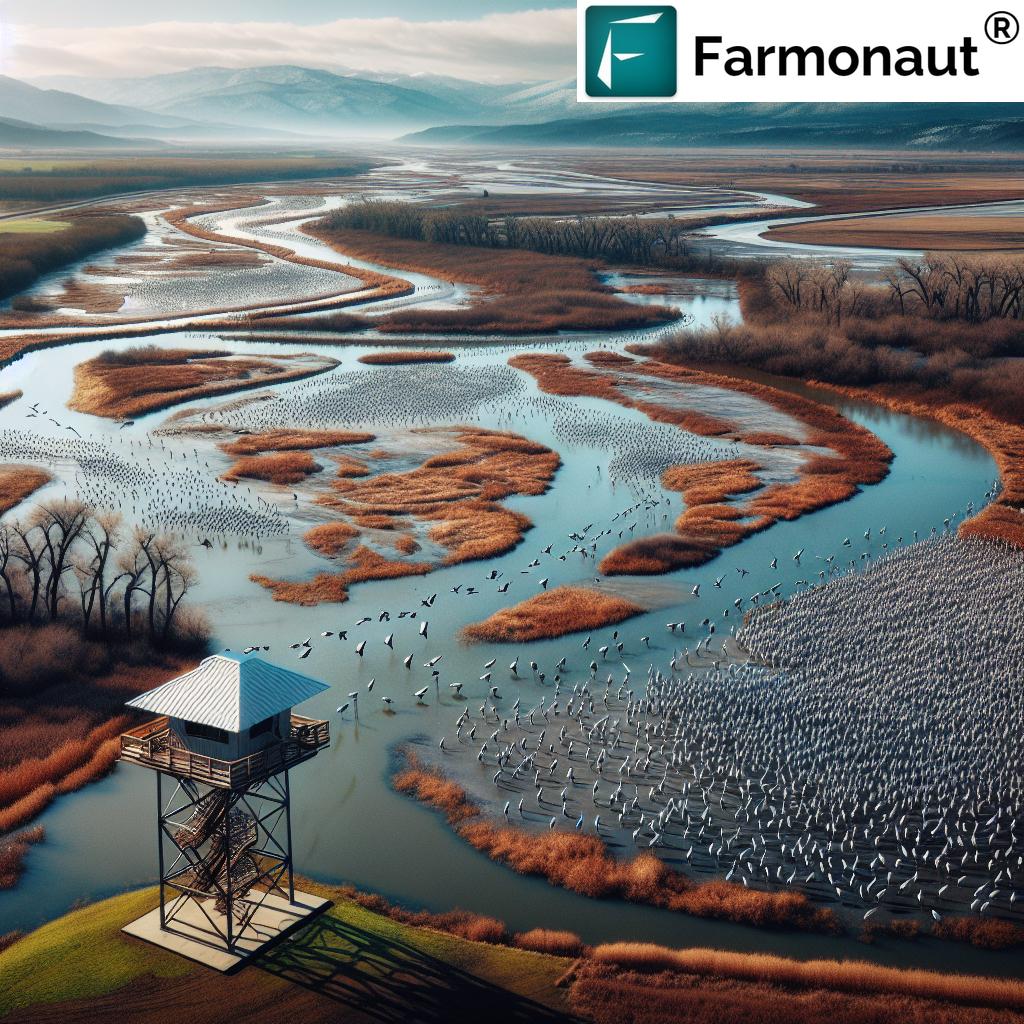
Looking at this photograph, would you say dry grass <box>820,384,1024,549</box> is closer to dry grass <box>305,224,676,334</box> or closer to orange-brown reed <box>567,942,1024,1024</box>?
dry grass <box>305,224,676,334</box>

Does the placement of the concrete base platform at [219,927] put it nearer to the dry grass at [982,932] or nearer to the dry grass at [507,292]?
the dry grass at [982,932]

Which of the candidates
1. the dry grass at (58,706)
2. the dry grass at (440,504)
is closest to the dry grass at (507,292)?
the dry grass at (440,504)

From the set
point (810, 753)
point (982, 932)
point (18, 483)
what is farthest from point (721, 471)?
point (982, 932)

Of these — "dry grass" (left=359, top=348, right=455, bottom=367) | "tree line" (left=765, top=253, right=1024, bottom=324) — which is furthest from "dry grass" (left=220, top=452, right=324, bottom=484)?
"tree line" (left=765, top=253, right=1024, bottom=324)

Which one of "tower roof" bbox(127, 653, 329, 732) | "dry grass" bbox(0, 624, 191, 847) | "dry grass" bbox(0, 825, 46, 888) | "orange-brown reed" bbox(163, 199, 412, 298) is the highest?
"orange-brown reed" bbox(163, 199, 412, 298)

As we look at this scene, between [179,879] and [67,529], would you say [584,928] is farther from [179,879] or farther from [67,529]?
[67,529]

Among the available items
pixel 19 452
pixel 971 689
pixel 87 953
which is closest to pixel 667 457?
pixel 971 689

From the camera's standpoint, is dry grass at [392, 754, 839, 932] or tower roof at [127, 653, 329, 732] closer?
tower roof at [127, 653, 329, 732]
